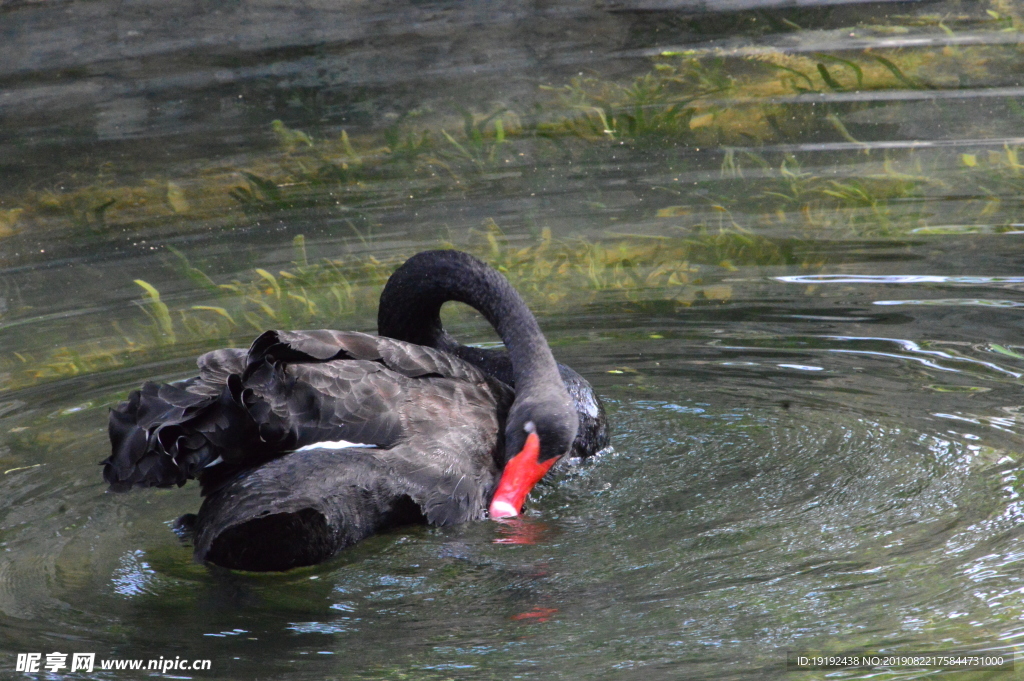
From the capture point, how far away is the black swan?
2922mm

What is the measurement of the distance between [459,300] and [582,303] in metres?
1.34

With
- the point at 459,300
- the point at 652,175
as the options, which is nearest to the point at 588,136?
the point at 652,175

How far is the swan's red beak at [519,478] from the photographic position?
3.25 meters

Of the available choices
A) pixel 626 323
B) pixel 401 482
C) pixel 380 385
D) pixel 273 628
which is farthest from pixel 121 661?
pixel 626 323

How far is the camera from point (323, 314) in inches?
219

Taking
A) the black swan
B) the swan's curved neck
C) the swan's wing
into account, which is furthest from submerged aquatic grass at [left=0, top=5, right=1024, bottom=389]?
the swan's wing

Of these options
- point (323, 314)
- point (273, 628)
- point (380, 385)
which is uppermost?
point (380, 385)

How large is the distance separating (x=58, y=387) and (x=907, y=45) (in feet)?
16.8

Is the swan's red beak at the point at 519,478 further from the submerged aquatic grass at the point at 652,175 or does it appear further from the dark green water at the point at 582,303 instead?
the submerged aquatic grass at the point at 652,175

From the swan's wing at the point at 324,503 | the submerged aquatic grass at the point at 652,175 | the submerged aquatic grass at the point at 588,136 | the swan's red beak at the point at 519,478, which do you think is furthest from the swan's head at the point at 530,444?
the submerged aquatic grass at the point at 588,136

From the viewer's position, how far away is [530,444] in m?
3.40

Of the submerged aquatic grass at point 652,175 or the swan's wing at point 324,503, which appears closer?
the swan's wing at point 324,503

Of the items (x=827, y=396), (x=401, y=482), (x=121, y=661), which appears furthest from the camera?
(x=827, y=396)

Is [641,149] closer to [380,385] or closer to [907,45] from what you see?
[907,45]
